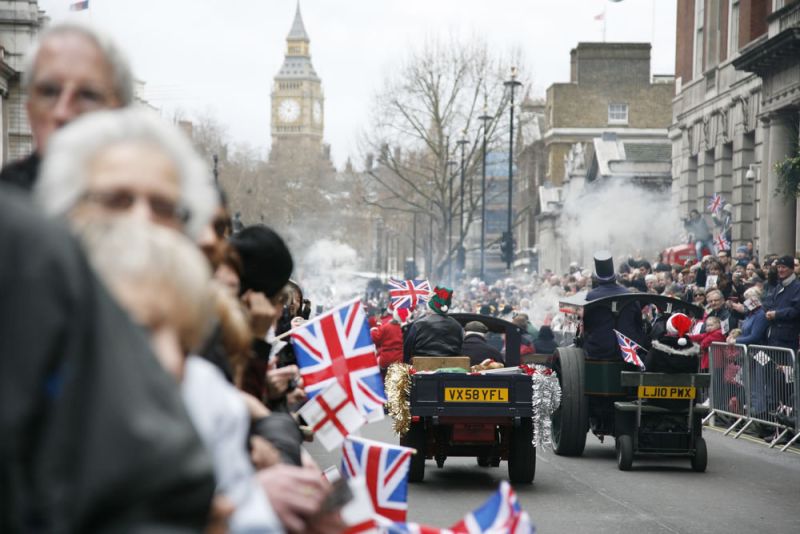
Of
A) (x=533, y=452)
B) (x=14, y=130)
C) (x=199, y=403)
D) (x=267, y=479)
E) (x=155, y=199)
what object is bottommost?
(x=533, y=452)

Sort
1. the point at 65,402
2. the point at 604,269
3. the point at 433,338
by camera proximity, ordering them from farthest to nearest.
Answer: the point at 604,269 < the point at 433,338 < the point at 65,402

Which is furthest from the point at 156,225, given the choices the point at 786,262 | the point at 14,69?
the point at 14,69

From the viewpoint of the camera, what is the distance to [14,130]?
6125 cm

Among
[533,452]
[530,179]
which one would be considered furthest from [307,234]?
[533,452]

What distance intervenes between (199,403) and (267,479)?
56 cm

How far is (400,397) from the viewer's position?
12.4 metres

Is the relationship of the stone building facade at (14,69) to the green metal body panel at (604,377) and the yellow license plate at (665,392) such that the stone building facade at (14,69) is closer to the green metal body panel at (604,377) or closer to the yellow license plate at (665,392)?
the green metal body panel at (604,377)

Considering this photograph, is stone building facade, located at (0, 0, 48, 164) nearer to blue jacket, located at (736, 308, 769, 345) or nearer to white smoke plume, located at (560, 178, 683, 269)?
white smoke plume, located at (560, 178, 683, 269)

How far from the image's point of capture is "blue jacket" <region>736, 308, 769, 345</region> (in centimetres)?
1677

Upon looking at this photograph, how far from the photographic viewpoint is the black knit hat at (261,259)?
4406 mm

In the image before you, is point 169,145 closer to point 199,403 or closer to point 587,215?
point 199,403

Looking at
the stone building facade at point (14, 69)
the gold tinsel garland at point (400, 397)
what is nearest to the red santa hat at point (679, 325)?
the gold tinsel garland at point (400, 397)

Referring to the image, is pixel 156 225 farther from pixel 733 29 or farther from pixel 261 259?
pixel 733 29

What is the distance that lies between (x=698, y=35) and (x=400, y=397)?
31373 mm
